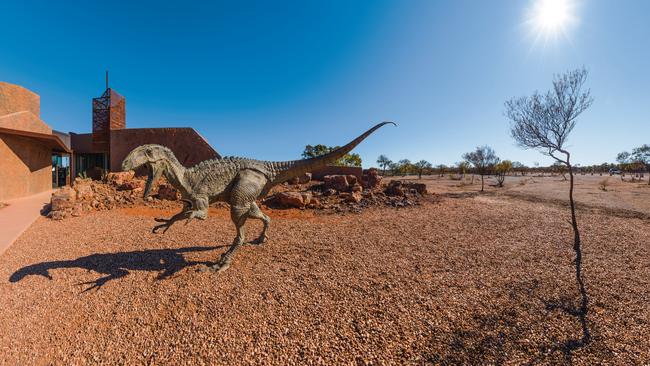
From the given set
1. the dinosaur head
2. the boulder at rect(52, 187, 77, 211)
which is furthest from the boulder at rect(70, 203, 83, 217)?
the dinosaur head

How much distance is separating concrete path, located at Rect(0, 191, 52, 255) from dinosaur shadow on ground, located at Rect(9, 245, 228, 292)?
65.5 inches

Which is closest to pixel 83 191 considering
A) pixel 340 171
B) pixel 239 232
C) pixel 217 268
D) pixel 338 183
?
pixel 217 268

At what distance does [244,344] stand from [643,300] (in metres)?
4.87

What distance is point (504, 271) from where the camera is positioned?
367 cm

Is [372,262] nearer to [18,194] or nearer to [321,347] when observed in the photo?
[321,347]

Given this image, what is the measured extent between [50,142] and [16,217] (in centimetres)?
744

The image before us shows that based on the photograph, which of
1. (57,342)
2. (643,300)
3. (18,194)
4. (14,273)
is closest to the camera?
(57,342)

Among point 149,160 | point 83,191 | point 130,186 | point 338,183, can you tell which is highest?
point 149,160

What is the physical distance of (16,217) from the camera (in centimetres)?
677

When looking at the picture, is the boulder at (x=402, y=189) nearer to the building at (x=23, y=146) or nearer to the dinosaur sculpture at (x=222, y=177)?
the dinosaur sculpture at (x=222, y=177)

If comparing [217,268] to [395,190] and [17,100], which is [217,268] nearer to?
[395,190]

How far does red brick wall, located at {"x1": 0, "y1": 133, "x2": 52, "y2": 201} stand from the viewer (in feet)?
30.6

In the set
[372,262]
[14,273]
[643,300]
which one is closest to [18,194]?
[14,273]

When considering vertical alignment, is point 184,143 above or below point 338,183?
above
